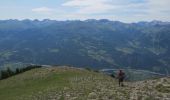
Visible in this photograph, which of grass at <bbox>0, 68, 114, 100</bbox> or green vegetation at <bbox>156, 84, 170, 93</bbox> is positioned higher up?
green vegetation at <bbox>156, 84, 170, 93</bbox>

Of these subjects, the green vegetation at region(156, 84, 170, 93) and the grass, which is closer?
the green vegetation at region(156, 84, 170, 93)

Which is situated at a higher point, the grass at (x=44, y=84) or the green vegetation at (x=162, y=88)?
the green vegetation at (x=162, y=88)

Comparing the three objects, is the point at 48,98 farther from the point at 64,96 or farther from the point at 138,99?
the point at 138,99

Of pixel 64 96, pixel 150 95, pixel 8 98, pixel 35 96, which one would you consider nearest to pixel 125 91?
pixel 150 95

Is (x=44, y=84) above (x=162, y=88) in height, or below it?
below

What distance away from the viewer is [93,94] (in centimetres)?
4534

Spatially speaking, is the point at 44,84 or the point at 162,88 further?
the point at 44,84

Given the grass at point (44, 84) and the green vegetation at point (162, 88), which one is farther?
the grass at point (44, 84)

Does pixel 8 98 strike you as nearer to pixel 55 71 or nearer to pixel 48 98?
pixel 48 98

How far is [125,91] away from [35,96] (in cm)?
1296

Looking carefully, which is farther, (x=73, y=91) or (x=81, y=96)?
(x=73, y=91)

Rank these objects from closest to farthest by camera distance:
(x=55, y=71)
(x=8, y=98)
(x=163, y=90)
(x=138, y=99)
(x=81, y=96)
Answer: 1. (x=138, y=99)
2. (x=81, y=96)
3. (x=163, y=90)
4. (x=8, y=98)
5. (x=55, y=71)

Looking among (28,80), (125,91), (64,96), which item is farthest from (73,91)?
(28,80)

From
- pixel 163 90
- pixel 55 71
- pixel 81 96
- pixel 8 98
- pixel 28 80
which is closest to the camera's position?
pixel 81 96
